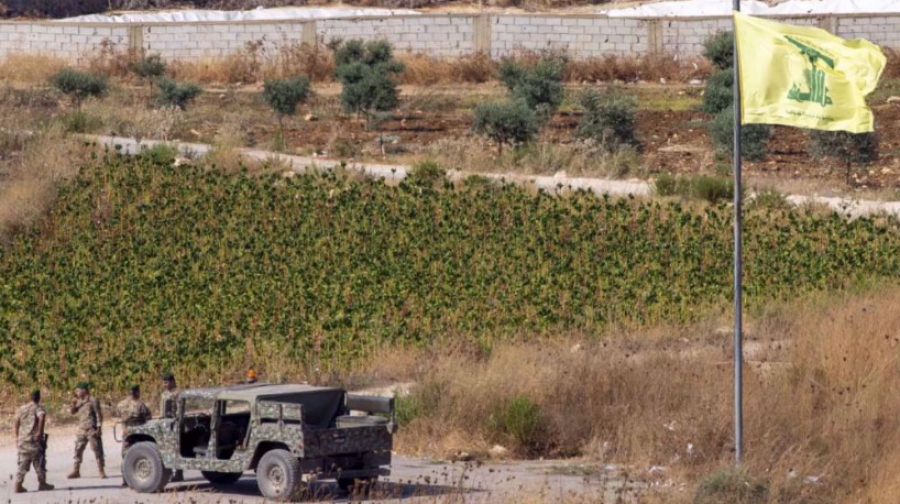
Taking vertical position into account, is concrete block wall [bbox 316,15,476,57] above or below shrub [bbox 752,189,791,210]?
above

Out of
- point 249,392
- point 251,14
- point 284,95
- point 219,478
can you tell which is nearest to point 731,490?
point 249,392

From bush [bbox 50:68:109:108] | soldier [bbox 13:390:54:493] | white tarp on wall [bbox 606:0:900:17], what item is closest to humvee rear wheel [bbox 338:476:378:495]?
soldier [bbox 13:390:54:493]

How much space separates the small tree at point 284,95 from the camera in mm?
36625

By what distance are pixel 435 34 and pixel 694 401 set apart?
29056 millimetres

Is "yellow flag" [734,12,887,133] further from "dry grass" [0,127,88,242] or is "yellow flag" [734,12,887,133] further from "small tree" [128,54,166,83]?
"small tree" [128,54,166,83]

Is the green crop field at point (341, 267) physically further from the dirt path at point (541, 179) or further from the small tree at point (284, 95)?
the small tree at point (284, 95)

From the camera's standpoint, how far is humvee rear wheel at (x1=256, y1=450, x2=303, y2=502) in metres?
13.8

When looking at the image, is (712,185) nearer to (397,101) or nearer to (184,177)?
(184,177)

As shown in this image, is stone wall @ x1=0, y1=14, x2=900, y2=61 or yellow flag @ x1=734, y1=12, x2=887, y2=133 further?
stone wall @ x1=0, y1=14, x2=900, y2=61

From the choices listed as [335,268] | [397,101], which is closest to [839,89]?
[335,268]

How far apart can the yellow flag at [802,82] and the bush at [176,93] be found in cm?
2568

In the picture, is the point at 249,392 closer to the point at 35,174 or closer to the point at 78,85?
the point at 35,174

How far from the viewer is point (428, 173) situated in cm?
2852

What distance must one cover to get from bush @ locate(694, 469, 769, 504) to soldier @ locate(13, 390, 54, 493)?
6.36 m
